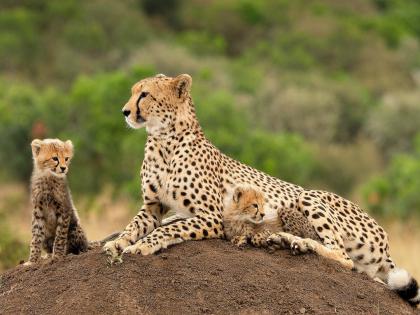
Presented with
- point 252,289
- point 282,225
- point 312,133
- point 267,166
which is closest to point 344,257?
point 282,225

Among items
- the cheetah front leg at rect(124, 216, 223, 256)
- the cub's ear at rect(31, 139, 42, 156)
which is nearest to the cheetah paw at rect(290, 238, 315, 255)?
the cheetah front leg at rect(124, 216, 223, 256)

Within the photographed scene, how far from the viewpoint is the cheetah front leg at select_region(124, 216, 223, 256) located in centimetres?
621

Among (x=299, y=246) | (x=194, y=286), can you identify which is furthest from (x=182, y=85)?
(x=194, y=286)

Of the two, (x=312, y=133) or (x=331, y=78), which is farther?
(x=331, y=78)

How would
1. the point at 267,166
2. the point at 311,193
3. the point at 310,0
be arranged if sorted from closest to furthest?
the point at 311,193, the point at 267,166, the point at 310,0

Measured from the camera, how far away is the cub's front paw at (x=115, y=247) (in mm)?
6180

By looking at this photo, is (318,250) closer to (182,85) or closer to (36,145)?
(182,85)

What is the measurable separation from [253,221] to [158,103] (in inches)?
37.8

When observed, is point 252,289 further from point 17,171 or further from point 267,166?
point 17,171

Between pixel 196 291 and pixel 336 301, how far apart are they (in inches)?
31.5

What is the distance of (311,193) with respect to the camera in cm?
720

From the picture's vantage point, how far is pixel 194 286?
19.7ft

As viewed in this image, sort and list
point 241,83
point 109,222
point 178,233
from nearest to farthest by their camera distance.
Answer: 1. point 178,233
2. point 109,222
3. point 241,83

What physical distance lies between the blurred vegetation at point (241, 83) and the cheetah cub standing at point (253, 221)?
11.1ft
